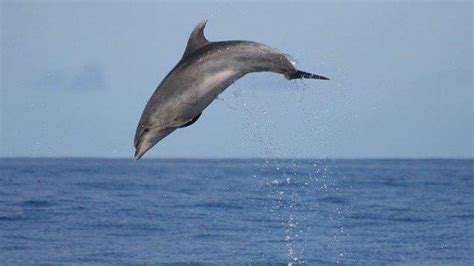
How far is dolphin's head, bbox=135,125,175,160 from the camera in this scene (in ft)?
26.9

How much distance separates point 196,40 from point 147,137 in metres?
1.11

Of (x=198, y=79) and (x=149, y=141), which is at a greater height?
(x=198, y=79)

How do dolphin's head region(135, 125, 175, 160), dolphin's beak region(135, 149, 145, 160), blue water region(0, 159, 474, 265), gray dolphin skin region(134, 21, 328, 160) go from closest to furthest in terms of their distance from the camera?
gray dolphin skin region(134, 21, 328, 160) → dolphin's head region(135, 125, 175, 160) → dolphin's beak region(135, 149, 145, 160) → blue water region(0, 159, 474, 265)

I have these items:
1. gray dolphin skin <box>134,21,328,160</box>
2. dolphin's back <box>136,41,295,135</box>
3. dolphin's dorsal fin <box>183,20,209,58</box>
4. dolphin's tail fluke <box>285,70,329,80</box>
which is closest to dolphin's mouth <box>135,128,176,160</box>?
gray dolphin skin <box>134,21,328,160</box>

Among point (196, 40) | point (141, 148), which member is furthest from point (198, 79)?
point (141, 148)

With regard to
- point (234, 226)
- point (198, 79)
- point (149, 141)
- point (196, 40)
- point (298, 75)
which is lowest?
point (234, 226)

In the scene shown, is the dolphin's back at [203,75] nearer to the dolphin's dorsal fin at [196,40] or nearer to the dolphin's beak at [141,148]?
the dolphin's dorsal fin at [196,40]

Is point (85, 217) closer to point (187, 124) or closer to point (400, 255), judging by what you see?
point (400, 255)

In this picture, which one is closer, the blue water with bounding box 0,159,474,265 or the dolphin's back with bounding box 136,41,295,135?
the dolphin's back with bounding box 136,41,295,135

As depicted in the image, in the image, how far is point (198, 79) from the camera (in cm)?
811

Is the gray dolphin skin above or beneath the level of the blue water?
above

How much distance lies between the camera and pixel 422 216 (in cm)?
3662

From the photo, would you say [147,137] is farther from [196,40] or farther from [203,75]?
[196,40]

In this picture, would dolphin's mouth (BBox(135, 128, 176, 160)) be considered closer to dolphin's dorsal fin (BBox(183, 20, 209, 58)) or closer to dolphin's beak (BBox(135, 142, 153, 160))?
dolphin's beak (BBox(135, 142, 153, 160))
